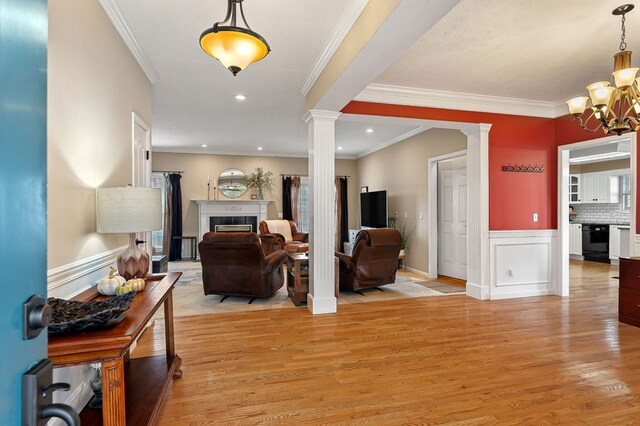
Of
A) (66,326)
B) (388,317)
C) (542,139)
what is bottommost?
(388,317)

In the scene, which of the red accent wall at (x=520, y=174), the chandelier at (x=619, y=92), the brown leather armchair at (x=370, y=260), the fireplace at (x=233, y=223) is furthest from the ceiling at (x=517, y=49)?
the fireplace at (x=233, y=223)

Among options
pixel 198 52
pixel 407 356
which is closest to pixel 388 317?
pixel 407 356

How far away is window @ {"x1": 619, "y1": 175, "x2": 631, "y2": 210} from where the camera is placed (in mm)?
7578

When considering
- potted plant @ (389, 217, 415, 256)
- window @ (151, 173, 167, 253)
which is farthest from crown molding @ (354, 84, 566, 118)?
window @ (151, 173, 167, 253)

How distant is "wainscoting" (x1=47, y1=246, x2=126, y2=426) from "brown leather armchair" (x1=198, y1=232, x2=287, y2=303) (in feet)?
6.40

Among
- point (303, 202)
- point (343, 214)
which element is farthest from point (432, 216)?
point (303, 202)

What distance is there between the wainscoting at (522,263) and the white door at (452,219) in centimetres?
99

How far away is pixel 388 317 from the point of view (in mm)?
3734

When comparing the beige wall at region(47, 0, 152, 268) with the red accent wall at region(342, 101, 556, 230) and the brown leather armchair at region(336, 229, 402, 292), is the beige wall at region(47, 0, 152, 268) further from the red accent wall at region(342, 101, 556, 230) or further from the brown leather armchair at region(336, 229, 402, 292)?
the red accent wall at region(342, 101, 556, 230)

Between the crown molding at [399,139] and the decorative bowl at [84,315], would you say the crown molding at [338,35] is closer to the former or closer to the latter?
the decorative bowl at [84,315]

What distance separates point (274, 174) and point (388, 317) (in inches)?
222

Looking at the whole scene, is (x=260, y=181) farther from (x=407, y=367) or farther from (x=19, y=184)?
(x=19, y=184)

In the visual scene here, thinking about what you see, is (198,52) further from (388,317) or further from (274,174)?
(274,174)

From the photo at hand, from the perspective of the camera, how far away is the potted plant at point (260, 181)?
8.25 meters
